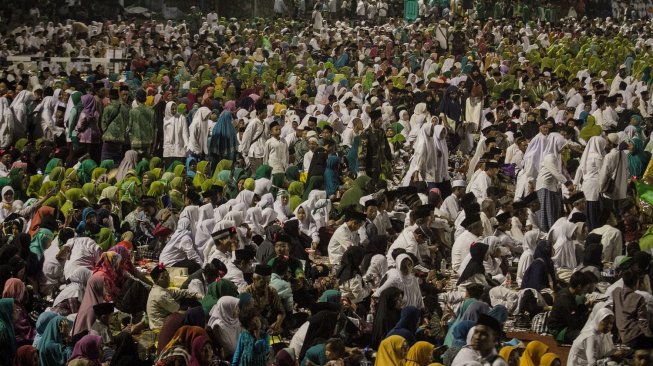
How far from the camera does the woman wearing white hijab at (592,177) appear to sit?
17812 mm

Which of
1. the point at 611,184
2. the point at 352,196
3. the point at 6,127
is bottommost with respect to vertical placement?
the point at 352,196

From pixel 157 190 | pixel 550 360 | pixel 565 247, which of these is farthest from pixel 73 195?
pixel 550 360

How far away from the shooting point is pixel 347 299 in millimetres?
13859

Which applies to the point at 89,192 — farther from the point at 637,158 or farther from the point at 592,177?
the point at 637,158

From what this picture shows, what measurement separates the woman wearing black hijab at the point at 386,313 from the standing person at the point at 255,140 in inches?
306

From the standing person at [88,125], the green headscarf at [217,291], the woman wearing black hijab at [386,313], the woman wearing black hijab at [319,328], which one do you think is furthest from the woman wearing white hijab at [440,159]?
the woman wearing black hijab at [319,328]

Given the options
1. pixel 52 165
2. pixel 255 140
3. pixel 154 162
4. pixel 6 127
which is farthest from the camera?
pixel 6 127

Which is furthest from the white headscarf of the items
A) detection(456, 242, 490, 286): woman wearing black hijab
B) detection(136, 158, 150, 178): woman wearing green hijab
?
detection(136, 158, 150, 178): woman wearing green hijab

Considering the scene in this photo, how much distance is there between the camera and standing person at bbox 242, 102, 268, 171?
20.9 m

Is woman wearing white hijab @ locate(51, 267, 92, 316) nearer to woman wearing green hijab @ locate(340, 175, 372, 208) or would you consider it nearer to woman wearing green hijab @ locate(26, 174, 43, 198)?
woman wearing green hijab @ locate(340, 175, 372, 208)

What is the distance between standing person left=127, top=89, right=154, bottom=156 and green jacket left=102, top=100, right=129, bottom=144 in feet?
0.36

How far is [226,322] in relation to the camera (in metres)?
12.8

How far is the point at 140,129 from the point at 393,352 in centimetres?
1037

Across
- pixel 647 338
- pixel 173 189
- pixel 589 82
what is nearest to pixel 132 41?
pixel 589 82
